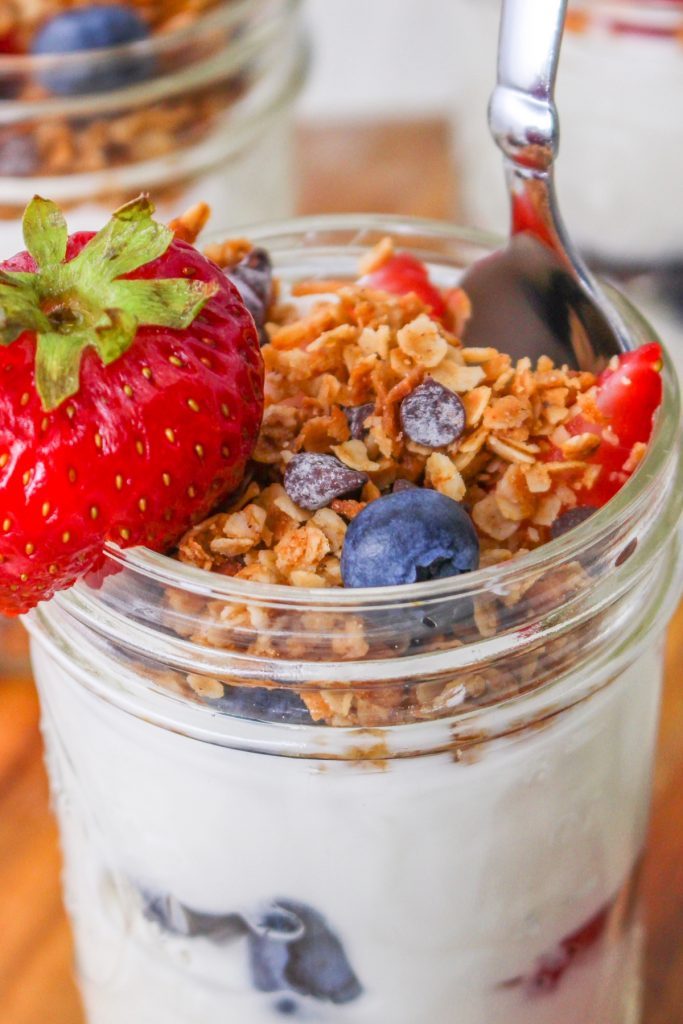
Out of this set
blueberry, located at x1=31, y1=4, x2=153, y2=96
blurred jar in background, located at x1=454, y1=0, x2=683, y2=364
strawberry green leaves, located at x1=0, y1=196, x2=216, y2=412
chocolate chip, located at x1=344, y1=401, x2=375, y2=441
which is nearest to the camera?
strawberry green leaves, located at x1=0, y1=196, x2=216, y2=412

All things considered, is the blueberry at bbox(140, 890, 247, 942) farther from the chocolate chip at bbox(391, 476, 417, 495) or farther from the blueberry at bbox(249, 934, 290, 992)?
the chocolate chip at bbox(391, 476, 417, 495)

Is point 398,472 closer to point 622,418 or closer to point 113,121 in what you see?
point 622,418

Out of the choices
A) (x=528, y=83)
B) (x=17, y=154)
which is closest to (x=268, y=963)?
(x=528, y=83)

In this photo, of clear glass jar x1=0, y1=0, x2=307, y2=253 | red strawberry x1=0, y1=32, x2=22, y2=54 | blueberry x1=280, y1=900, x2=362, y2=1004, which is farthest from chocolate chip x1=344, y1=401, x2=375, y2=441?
red strawberry x1=0, y1=32, x2=22, y2=54

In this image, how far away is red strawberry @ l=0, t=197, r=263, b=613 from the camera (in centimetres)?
52

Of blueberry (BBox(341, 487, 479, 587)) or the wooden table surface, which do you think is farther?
the wooden table surface

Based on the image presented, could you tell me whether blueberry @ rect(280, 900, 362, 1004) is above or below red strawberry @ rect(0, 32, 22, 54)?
below

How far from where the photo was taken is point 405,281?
72cm

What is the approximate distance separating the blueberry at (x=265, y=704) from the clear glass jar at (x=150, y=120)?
0.67 metres

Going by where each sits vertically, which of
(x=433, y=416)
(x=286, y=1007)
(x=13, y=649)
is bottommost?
(x=13, y=649)

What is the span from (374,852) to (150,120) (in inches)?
30.3

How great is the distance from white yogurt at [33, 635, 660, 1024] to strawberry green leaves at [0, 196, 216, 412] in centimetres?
18

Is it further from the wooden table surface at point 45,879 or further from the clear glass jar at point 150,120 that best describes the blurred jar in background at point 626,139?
the wooden table surface at point 45,879

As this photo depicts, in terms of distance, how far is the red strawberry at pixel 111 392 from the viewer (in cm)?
52
